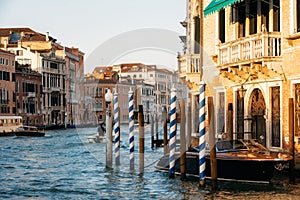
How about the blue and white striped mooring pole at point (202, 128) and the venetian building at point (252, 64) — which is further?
the venetian building at point (252, 64)

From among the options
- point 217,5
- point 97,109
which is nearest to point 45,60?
point 97,109

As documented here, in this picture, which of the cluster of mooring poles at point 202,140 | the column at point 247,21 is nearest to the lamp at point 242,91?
the column at point 247,21

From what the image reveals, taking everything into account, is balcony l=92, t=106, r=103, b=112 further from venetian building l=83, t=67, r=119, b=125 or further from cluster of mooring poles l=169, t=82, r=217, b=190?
cluster of mooring poles l=169, t=82, r=217, b=190

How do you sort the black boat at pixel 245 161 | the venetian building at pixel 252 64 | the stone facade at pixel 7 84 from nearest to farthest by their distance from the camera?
the black boat at pixel 245 161 → the venetian building at pixel 252 64 → the stone facade at pixel 7 84

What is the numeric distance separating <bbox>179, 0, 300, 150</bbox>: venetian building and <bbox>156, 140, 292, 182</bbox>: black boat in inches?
30.7

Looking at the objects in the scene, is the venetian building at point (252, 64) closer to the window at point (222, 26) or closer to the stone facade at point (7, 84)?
the window at point (222, 26)

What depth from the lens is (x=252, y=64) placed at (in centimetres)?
1093

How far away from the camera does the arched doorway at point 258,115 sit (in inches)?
455

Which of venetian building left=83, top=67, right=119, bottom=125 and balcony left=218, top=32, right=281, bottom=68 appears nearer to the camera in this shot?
balcony left=218, top=32, right=281, bottom=68

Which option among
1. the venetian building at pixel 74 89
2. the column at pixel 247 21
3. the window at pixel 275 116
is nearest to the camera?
the window at pixel 275 116

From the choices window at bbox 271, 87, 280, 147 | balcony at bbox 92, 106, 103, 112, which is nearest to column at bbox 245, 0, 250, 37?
window at bbox 271, 87, 280, 147

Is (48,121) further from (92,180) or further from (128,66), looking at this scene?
(92,180)

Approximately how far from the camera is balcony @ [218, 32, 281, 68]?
10.6m

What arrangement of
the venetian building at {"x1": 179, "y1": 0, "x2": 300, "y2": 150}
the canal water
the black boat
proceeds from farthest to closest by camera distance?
the venetian building at {"x1": 179, "y1": 0, "x2": 300, "y2": 150}, the black boat, the canal water
